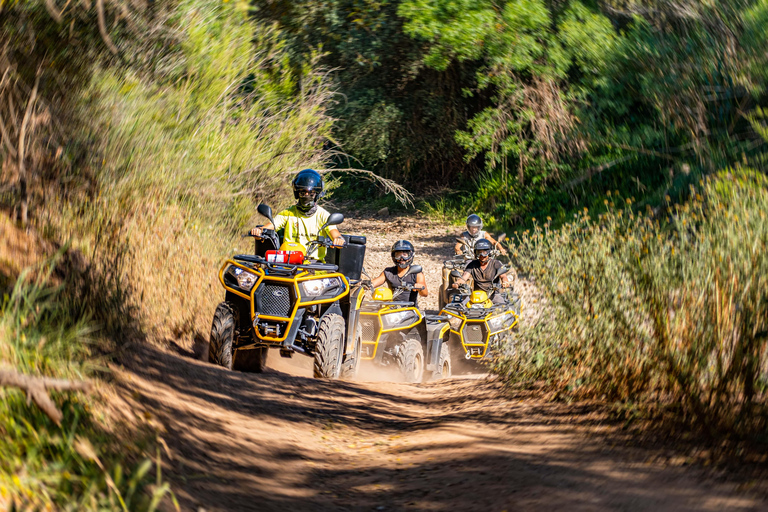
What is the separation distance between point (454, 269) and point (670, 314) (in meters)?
6.63

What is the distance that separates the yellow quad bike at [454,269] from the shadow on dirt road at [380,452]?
4.13m

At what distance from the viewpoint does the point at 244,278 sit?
777 cm

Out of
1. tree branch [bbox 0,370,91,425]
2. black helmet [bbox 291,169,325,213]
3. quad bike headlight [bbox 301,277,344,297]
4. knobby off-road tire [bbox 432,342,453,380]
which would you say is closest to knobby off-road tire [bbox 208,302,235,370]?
quad bike headlight [bbox 301,277,344,297]

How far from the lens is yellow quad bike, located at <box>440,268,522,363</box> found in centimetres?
1021

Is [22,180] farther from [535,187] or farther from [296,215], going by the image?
[535,187]

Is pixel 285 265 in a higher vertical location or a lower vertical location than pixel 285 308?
higher

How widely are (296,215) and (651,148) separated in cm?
1132

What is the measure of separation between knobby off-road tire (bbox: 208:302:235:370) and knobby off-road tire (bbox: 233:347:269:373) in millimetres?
845

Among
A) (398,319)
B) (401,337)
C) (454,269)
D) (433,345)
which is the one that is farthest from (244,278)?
(454,269)

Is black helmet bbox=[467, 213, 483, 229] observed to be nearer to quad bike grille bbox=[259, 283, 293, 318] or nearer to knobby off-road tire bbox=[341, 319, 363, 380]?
knobby off-road tire bbox=[341, 319, 363, 380]

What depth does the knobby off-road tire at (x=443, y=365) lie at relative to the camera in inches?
402

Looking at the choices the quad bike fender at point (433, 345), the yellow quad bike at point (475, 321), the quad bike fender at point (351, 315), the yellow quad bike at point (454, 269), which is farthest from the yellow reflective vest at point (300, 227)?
the yellow quad bike at point (454, 269)

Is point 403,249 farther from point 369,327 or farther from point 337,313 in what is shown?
point 337,313

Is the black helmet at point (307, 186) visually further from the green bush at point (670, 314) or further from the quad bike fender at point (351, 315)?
the green bush at point (670, 314)
